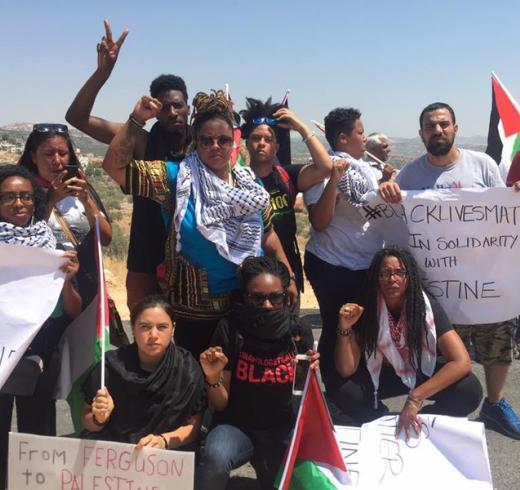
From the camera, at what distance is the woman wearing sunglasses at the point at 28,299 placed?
319cm

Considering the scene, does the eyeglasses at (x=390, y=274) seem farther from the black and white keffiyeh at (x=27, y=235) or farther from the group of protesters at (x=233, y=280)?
the black and white keffiyeh at (x=27, y=235)

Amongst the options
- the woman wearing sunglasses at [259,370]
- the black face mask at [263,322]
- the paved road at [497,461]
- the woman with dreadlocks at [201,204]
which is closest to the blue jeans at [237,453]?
the woman wearing sunglasses at [259,370]

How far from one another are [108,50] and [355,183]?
1729 millimetres

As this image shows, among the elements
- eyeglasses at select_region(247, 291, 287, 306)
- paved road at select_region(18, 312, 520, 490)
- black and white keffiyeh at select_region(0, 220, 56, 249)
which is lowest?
paved road at select_region(18, 312, 520, 490)

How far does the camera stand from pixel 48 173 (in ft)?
11.5

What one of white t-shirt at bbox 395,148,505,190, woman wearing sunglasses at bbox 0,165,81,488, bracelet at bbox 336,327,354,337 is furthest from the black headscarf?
white t-shirt at bbox 395,148,505,190

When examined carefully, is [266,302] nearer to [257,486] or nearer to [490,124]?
[257,486]

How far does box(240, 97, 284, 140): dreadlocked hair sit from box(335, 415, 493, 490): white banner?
1.99 meters

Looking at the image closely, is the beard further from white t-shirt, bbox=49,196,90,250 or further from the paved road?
white t-shirt, bbox=49,196,90,250

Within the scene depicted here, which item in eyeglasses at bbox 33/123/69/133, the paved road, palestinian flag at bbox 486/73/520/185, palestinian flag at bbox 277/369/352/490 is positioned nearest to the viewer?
palestinian flag at bbox 277/369/352/490

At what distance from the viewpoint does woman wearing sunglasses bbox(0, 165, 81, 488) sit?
3189mm

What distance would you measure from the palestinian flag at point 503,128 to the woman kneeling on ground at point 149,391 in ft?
10.1

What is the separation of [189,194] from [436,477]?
1979mm

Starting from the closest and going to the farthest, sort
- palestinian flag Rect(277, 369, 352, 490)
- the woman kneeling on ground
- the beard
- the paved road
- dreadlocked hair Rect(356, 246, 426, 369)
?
the woman kneeling on ground < palestinian flag Rect(277, 369, 352, 490) < the paved road < dreadlocked hair Rect(356, 246, 426, 369) < the beard
